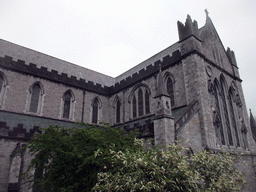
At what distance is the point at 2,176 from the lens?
10828mm

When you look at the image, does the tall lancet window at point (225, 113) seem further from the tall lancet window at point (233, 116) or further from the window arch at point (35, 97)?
the window arch at point (35, 97)

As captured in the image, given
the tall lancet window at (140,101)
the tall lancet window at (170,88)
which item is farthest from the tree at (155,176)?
the tall lancet window at (140,101)

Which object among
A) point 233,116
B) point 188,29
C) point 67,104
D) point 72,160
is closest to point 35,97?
point 67,104

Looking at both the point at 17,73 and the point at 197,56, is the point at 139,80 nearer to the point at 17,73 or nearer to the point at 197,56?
the point at 197,56

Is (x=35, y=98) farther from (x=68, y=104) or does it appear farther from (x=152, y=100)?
(x=152, y=100)

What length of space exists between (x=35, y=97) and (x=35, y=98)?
9 centimetres

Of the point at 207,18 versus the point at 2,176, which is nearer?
the point at 2,176

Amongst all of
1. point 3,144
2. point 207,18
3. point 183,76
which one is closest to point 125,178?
point 3,144

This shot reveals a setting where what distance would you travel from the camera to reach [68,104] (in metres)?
18.8

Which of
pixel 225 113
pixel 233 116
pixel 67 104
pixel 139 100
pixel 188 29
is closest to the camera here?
pixel 188 29

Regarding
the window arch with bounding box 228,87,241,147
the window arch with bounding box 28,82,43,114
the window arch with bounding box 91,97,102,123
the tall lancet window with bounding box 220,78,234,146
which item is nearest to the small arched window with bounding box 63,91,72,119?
the window arch with bounding box 28,82,43,114

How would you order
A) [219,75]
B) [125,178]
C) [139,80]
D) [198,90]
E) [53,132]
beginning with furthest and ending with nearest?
[139,80], [219,75], [198,90], [53,132], [125,178]

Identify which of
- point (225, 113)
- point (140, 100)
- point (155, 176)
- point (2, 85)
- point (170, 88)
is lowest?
point (155, 176)

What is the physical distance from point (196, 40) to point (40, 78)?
13.7 m
